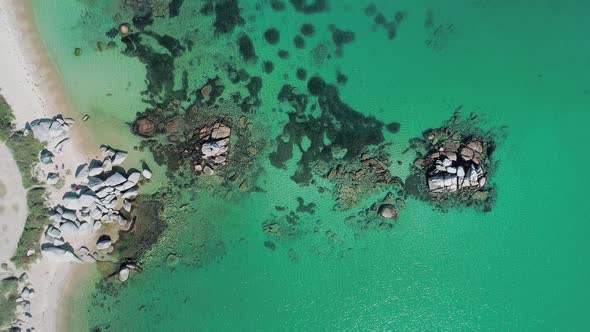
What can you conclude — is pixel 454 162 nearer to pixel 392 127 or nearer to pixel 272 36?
pixel 392 127

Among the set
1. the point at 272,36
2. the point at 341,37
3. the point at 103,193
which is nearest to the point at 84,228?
the point at 103,193

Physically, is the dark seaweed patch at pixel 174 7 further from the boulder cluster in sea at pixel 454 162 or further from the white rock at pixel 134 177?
the boulder cluster in sea at pixel 454 162

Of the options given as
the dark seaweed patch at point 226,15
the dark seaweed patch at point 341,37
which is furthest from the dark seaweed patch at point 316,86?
the dark seaweed patch at point 226,15

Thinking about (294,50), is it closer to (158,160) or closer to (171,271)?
(158,160)

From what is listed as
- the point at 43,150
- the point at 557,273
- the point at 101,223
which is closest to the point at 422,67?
the point at 557,273

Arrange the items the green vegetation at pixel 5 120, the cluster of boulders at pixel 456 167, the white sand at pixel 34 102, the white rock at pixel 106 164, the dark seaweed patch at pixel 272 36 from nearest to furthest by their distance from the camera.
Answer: the green vegetation at pixel 5 120 < the white sand at pixel 34 102 < the white rock at pixel 106 164 < the cluster of boulders at pixel 456 167 < the dark seaweed patch at pixel 272 36

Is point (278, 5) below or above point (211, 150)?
above
